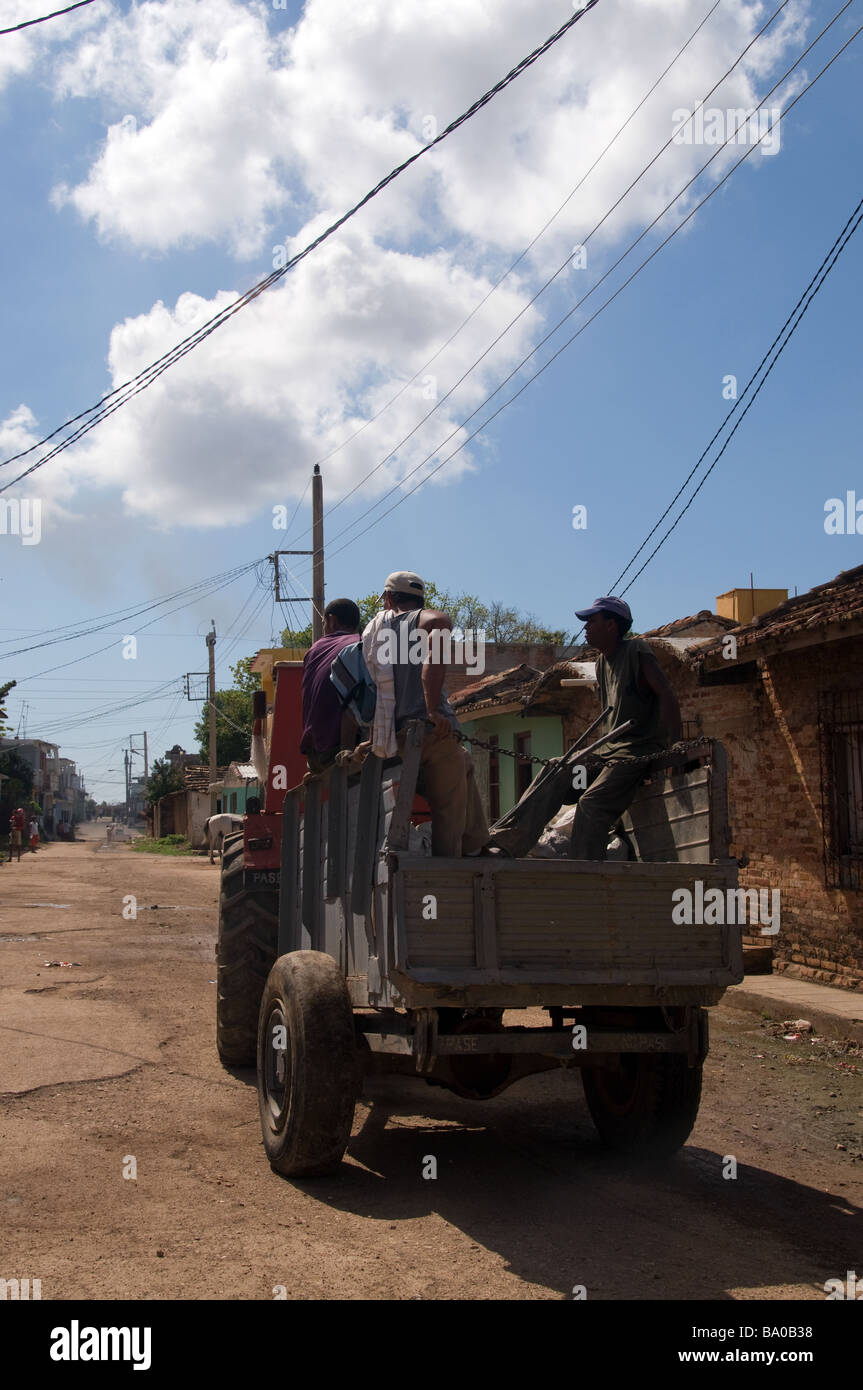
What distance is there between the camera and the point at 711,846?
500 cm

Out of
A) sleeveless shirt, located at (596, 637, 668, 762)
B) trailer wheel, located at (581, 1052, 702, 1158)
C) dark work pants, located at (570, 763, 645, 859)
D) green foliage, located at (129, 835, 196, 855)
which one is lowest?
green foliage, located at (129, 835, 196, 855)

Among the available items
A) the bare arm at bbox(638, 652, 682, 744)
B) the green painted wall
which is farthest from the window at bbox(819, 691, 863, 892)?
the green painted wall

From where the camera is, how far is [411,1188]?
5.00m

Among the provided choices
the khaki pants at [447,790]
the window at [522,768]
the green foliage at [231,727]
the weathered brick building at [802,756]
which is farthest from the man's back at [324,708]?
the green foliage at [231,727]

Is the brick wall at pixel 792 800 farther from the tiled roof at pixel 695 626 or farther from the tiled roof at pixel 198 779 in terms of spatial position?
the tiled roof at pixel 198 779

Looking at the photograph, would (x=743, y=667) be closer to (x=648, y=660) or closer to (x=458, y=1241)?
(x=648, y=660)

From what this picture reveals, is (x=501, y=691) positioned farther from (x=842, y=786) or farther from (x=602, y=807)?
(x=602, y=807)

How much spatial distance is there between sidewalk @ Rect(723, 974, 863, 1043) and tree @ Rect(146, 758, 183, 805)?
63995 mm

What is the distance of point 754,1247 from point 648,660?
8.51 ft

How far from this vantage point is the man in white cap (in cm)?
468

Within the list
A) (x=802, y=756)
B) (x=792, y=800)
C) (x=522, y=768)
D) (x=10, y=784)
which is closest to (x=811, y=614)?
(x=802, y=756)

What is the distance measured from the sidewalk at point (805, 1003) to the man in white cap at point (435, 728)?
4216 millimetres

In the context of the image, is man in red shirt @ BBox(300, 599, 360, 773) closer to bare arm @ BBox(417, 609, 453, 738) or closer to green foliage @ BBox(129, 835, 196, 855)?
bare arm @ BBox(417, 609, 453, 738)

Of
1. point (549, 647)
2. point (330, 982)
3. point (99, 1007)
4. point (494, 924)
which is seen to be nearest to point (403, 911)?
point (494, 924)
